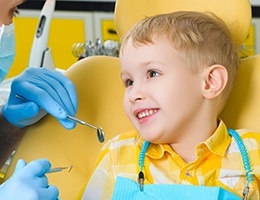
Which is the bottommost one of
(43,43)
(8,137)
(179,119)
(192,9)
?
(43,43)

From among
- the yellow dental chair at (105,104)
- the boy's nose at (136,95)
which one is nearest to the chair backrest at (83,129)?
the yellow dental chair at (105,104)

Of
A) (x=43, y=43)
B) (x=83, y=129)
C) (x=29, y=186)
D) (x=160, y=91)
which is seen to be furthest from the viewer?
(x=43, y=43)

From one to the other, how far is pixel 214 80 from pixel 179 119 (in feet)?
0.39

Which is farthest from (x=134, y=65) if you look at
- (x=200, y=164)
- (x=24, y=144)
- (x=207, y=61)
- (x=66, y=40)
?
(x=66, y=40)

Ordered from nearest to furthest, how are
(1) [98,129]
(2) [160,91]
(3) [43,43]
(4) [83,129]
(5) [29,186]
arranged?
(5) [29,186] → (2) [160,91] → (1) [98,129] → (4) [83,129] → (3) [43,43]

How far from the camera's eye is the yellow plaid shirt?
1.25m

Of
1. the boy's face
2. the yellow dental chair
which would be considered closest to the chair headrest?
the yellow dental chair

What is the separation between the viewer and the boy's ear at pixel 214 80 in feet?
4.13

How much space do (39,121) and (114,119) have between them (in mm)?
195

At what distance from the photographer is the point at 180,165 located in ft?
4.21

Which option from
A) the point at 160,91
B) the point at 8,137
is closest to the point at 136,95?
the point at 160,91

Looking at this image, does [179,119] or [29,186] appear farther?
[179,119]

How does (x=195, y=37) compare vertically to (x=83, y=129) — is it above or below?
above

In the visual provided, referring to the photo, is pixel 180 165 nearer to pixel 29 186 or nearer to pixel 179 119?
pixel 179 119
